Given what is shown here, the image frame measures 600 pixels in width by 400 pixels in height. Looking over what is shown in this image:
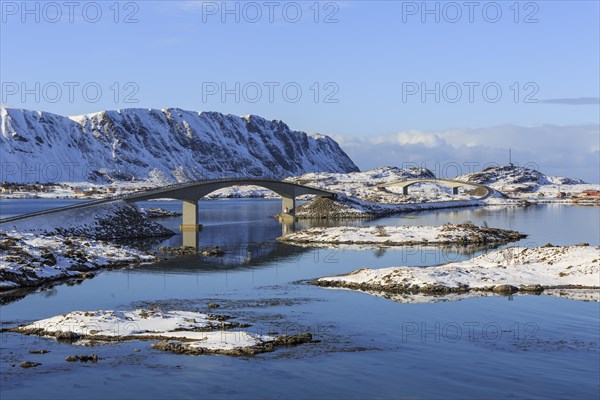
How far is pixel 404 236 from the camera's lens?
85.9 meters

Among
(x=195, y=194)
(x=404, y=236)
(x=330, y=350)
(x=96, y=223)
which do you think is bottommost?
(x=330, y=350)

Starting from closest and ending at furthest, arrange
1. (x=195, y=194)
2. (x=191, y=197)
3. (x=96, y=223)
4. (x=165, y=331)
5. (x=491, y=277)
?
(x=165, y=331), (x=491, y=277), (x=96, y=223), (x=191, y=197), (x=195, y=194)

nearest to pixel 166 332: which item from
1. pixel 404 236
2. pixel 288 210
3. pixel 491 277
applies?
pixel 491 277

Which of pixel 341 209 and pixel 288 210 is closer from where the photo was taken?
pixel 288 210

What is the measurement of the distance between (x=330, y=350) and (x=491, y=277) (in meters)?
21.8

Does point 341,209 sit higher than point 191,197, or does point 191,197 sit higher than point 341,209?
point 191,197

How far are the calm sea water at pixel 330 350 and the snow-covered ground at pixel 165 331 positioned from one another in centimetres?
93

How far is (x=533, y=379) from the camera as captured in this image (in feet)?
90.0

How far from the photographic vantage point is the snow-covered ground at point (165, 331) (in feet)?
104

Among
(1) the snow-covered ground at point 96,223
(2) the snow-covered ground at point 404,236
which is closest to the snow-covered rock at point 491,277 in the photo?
(2) the snow-covered ground at point 404,236

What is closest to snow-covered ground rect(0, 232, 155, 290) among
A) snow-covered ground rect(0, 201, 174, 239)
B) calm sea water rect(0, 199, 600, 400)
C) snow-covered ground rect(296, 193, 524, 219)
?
calm sea water rect(0, 199, 600, 400)

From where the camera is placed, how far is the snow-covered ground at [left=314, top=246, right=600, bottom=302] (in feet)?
157

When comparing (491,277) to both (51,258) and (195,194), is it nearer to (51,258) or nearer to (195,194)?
(51,258)

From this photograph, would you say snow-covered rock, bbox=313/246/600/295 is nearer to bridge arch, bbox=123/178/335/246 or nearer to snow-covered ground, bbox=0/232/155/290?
snow-covered ground, bbox=0/232/155/290
